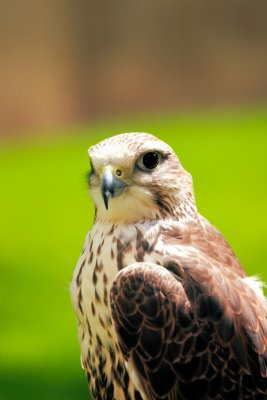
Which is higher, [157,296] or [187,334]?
[157,296]

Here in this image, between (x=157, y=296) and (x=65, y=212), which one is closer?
(x=157, y=296)

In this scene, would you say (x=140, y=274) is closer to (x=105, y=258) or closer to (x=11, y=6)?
(x=105, y=258)

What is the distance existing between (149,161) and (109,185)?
17cm

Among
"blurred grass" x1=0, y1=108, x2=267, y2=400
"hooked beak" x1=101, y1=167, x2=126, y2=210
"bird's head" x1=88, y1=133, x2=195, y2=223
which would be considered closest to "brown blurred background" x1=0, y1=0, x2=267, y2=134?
"blurred grass" x1=0, y1=108, x2=267, y2=400

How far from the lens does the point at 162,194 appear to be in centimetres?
256

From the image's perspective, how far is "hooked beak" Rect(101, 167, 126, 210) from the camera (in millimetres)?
2381

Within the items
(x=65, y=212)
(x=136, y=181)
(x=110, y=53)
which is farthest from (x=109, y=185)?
(x=110, y=53)

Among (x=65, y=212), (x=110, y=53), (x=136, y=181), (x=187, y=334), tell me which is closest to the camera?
(x=187, y=334)

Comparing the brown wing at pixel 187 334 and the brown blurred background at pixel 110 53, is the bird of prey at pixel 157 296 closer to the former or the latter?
the brown wing at pixel 187 334

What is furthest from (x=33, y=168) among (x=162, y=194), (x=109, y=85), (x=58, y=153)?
(x=162, y=194)

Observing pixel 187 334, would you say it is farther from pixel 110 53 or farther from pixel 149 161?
pixel 110 53

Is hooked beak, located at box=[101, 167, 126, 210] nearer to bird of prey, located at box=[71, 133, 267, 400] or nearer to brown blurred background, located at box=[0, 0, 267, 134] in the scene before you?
bird of prey, located at box=[71, 133, 267, 400]

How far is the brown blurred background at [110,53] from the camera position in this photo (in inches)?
299

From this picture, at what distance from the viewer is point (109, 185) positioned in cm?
240
